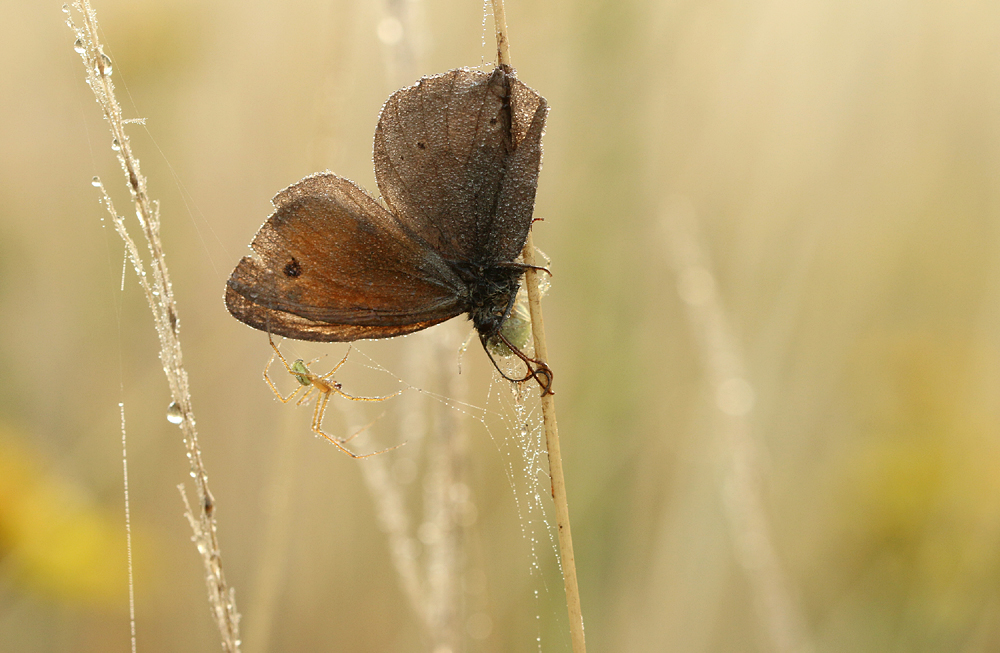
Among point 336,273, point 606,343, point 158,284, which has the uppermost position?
point 606,343

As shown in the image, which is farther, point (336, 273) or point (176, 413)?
point (336, 273)

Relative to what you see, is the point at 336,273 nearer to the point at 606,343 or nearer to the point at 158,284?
the point at 158,284

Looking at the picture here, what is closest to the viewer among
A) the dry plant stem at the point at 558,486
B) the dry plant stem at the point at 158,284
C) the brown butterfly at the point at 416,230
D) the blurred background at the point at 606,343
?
the dry plant stem at the point at 158,284

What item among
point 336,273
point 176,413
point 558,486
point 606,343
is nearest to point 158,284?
point 176,413

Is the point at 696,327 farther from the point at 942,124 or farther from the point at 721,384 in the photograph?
the point at 942,124

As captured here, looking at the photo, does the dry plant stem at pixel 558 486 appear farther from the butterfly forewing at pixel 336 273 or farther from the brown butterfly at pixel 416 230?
the butterfly forewing at pixel 336 273

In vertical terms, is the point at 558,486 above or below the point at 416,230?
below

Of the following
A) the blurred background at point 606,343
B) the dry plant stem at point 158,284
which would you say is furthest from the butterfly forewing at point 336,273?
the blurred background at point 606,343

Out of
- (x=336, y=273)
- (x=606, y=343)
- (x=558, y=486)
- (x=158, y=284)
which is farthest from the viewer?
(x=606, y=343)
